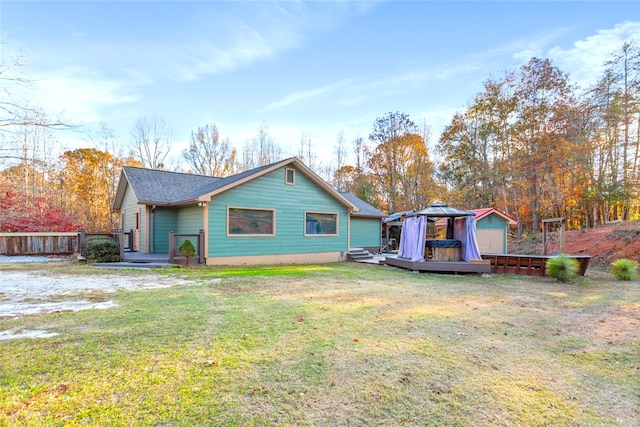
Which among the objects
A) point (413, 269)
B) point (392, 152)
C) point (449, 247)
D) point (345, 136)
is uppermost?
point (345, 136)

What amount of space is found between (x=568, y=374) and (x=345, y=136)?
28.2m

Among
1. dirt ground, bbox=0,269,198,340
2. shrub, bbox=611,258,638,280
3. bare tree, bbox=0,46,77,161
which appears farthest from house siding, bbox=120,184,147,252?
shrub, bbox=611,258,638,280

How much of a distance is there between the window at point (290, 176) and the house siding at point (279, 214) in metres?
0.12

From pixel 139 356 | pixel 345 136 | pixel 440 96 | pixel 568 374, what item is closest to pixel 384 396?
pixel 568 374

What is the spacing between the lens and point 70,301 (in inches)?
203

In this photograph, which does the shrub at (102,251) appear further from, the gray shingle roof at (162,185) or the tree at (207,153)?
the tree at (207,153)

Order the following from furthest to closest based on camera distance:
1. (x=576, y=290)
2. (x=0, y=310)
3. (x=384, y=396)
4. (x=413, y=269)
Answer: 1. (x=413, y=269)
2. (x=576, y=290)
3. (x=0, y=310)
4. (x=384, y=396)

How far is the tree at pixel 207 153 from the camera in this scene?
1011 inches

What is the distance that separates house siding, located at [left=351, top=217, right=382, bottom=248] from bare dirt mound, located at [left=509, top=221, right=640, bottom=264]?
782 centimetres

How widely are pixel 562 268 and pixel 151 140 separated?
26788 millimetres

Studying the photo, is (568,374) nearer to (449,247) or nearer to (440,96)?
(449,247)

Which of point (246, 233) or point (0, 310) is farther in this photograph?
point (246, 233)

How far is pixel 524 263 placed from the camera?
10.2 metres

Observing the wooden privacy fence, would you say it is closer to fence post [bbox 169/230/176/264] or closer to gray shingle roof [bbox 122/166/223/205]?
gray shingle roof [bbox 122/166/223/205]
